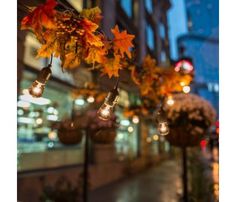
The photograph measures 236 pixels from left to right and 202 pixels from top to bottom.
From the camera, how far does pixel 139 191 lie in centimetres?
554

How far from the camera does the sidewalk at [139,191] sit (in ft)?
16.1

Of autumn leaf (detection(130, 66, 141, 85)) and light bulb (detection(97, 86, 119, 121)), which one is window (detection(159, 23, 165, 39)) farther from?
light bulb (detection(97, 86, 119, 121))

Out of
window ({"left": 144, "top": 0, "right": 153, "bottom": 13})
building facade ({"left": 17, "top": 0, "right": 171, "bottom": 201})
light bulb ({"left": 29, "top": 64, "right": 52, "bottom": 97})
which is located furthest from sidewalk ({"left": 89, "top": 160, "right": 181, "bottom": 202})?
window ({"left": 144, "top": 0, "right": 153, "bottom": 13})

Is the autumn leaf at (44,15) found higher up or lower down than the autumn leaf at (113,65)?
higher up

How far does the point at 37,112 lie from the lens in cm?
465

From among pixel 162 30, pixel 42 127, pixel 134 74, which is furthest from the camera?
pixel 162 30

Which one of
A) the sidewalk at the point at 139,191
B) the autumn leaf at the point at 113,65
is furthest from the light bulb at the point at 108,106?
the sidewalk at the point at 139,191

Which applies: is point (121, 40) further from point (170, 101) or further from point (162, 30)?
point (162, 30)

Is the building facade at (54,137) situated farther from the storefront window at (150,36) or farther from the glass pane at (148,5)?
the glass pane at (148,5)

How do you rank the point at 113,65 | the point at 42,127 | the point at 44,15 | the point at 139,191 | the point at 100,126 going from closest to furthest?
the point at 44,15 → the point at 113,65 → the point at 100,126 → the point at 42,127 → the point at 139,191

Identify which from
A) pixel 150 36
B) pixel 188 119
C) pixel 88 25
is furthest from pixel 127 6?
pixel 88 25

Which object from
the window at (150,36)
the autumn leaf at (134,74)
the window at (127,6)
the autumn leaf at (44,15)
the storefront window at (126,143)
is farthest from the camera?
the window at (150,36)

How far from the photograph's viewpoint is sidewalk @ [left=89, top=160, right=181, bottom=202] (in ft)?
16.1
